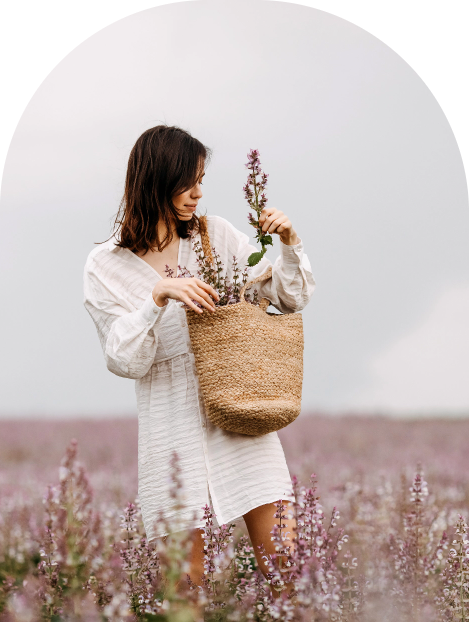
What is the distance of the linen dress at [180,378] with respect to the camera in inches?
92.0

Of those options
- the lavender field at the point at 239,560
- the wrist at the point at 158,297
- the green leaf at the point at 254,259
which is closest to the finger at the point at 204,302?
the wrist at the point at 158,297

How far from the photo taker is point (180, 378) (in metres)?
2.44

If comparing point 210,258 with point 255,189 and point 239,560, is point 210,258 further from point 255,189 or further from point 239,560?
point 239,560

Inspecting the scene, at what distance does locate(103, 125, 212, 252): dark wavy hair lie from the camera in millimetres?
2449

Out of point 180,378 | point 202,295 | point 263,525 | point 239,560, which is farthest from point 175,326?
point 239,560

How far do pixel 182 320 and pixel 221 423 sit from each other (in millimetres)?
379

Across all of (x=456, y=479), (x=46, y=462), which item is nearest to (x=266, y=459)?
(x=456, y=479)

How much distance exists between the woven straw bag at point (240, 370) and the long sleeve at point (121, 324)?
0.13 m

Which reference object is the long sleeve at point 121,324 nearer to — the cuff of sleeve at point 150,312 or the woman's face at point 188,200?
the cuff of sleeve at point 150,312

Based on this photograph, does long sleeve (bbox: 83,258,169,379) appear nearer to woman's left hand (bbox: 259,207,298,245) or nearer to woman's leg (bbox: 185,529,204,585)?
woman's left hand (bbox: 259,207,298,245)

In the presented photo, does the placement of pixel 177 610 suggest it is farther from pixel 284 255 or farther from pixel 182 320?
pixel 284 255

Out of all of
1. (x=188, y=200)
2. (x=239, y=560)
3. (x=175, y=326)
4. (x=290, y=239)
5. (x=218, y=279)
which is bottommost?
(x=239, y=560)

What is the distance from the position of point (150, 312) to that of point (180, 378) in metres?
0.31

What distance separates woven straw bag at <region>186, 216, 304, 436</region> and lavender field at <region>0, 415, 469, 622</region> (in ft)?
0.92
